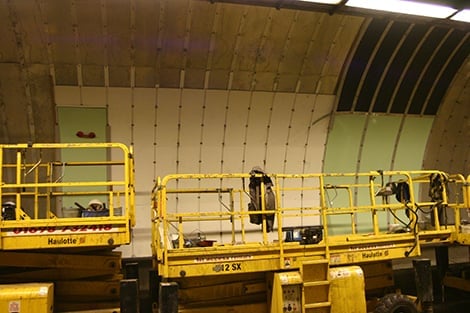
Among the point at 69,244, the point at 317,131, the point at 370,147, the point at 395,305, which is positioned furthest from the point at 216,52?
the point at 395,305

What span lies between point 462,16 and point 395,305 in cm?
600

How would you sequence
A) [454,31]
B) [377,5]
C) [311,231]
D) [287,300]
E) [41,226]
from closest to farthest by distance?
1. [41,226]
2. [287,300]
3. [311,231]
4. [377,5]
5. [454,31]

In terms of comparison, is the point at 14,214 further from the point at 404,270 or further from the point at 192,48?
the point at 404,270

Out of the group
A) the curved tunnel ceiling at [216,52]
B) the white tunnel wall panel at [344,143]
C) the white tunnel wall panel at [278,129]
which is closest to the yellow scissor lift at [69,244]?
the curved tunnel ceiling at [216,52]

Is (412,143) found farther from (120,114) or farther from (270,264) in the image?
(120,114)

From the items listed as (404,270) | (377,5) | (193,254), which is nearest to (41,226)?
(193,254)

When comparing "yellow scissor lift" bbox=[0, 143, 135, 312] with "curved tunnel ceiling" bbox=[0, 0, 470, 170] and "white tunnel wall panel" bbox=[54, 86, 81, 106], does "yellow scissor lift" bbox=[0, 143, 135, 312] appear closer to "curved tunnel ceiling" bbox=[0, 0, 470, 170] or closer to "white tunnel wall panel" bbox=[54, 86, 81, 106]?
"white tunnel wall panel" bbox=[54, 86, 81, 106]

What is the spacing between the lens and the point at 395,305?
6.99 meters

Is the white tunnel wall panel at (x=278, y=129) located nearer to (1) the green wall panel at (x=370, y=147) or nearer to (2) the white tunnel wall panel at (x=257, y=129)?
(2) the white tunnel wall panel at (x=257, y=129)

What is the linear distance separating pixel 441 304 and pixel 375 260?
10.3 feet

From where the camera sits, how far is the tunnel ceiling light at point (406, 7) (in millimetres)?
8031

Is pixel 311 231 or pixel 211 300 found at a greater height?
pixel 311 231

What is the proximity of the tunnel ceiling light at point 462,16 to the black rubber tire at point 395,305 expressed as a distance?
5.73 meters

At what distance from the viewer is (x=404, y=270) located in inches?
440
